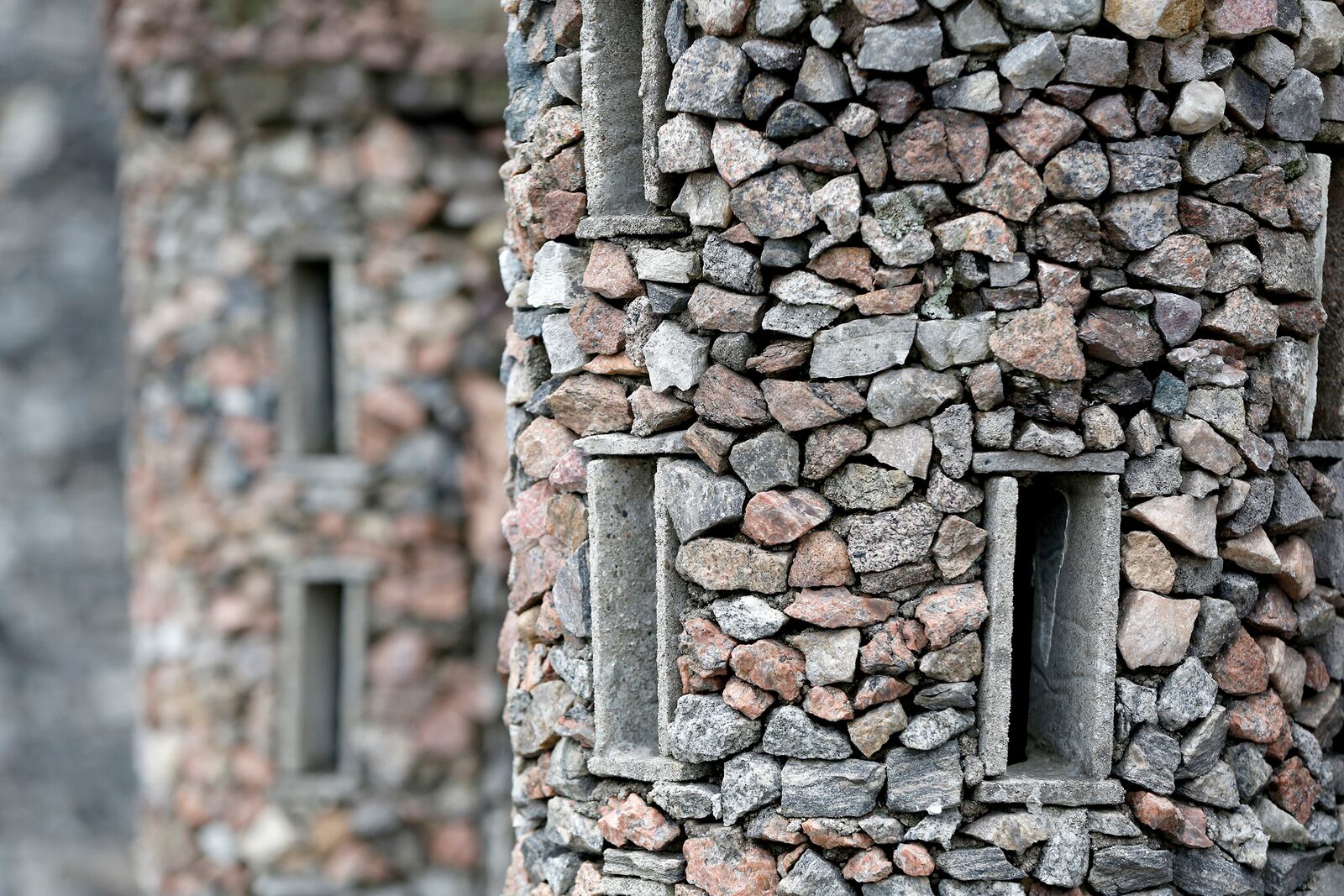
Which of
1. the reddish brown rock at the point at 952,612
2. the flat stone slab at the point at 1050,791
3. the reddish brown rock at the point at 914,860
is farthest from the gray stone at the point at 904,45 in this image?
the reddish brown rock at the point at 914,860

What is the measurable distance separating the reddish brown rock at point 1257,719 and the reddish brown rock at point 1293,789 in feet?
0.38

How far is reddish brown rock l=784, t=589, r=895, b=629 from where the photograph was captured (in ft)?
11.2

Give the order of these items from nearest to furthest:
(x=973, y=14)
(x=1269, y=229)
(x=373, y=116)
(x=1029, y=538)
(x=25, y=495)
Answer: (x=973, y=14)
(x=1269, y=229)
(x=1029, y=538)
(x=373, y=116)
(x=25, y=495)

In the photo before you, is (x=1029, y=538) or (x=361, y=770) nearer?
(x=1029, y=538)

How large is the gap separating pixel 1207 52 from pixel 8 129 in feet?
22.9

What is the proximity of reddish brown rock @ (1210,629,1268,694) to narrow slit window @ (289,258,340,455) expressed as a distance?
18.4 ft

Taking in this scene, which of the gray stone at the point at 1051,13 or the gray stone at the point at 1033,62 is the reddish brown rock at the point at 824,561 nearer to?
the gray stone at the point at 1033,62

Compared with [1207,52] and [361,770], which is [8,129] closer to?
[361,770]

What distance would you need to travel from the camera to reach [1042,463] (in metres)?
3.39

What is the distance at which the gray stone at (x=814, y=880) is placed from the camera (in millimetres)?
3453

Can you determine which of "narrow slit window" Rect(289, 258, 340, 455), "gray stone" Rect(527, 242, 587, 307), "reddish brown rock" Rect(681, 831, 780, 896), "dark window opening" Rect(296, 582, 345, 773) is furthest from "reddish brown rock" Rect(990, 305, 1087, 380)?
"dark window opening" Rect(296, 582, 345, 773)

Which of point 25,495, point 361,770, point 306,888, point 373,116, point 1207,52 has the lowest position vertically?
point 306,888

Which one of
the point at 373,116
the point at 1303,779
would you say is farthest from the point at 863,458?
the point at 373,116

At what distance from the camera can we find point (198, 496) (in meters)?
8.06
